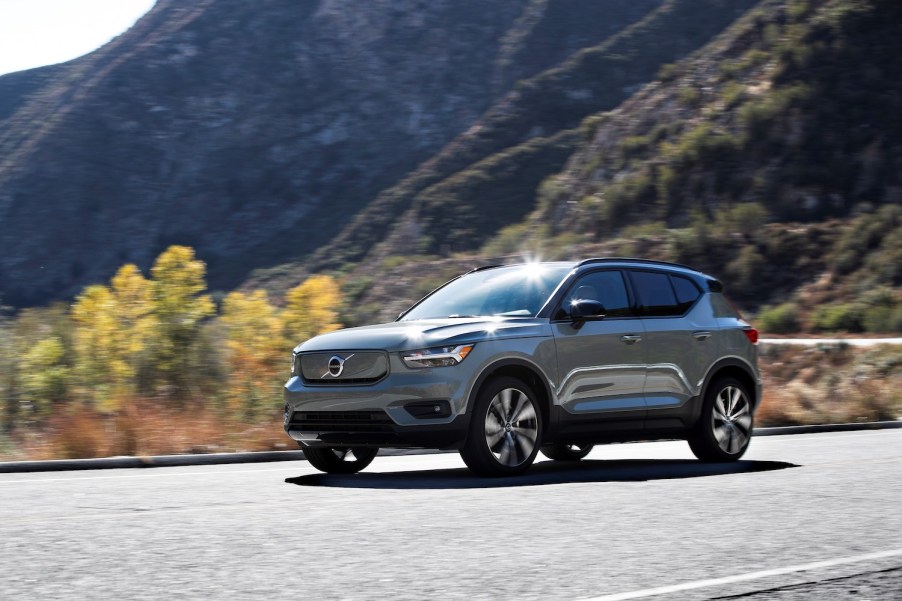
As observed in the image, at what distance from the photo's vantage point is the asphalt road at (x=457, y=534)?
6012mm

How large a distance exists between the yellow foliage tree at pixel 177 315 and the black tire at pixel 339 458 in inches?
340

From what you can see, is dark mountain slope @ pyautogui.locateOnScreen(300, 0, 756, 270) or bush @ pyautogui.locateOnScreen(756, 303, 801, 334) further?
dark mountain slope @ pyautogui.locateOnScreen(300, 0, 756, 270)

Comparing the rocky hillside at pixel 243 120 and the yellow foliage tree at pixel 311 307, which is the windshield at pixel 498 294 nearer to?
the yellow foliage tree at pixel 311 307

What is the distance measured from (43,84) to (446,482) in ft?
410

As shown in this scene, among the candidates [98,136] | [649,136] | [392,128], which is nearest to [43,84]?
[98,136]

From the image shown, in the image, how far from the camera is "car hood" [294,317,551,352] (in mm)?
10219

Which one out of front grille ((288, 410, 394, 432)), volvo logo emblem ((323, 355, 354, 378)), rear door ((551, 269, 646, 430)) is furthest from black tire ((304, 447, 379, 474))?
rear door ((551, 269, 646, 430))

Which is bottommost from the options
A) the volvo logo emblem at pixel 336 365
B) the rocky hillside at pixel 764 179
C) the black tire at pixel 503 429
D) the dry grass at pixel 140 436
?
the dry grass at pixel 140 436

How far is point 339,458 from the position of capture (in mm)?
11484

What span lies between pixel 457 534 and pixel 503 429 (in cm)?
302

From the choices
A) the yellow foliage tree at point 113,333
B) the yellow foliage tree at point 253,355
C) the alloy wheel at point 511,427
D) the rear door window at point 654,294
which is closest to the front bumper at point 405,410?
the alloy wheel at point 511,427

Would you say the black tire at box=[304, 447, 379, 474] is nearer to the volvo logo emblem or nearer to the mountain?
the volvo logo emblem

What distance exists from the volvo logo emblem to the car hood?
75 mm

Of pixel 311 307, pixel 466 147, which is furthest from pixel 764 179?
pixel 311 307
